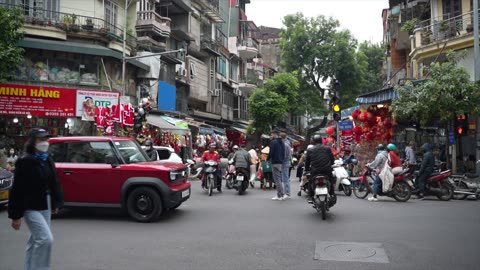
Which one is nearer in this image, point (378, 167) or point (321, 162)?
point (321, 162)

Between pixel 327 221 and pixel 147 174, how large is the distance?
12.8 feet

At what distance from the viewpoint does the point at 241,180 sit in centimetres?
1399

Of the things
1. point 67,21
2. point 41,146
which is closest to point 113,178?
point 41,146

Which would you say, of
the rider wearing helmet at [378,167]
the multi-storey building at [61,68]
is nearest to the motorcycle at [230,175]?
the rider wearing helmet at [378,167]

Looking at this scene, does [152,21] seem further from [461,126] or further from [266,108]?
[461,126]

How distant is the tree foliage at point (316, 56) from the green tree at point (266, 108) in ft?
17.6

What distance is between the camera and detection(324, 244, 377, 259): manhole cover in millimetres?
6035

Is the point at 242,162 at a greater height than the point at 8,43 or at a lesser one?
lesser

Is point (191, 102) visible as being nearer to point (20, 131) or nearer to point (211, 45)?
point (211, 45)

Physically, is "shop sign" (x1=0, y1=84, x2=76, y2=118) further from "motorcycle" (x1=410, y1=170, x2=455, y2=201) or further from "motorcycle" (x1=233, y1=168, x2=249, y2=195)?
"motorcycle" (x1=410, y1=170, x2=455, y2=201)

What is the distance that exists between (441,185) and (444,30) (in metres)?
11.8

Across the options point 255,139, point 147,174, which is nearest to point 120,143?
point 147,174

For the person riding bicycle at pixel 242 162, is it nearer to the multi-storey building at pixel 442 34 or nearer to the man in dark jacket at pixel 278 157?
the man in dark jacket at pixel 278 157

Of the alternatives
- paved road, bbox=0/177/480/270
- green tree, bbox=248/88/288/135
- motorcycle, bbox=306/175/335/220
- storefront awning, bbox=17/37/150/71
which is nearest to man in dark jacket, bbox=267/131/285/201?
paved road, bbox=0/177/480/270
